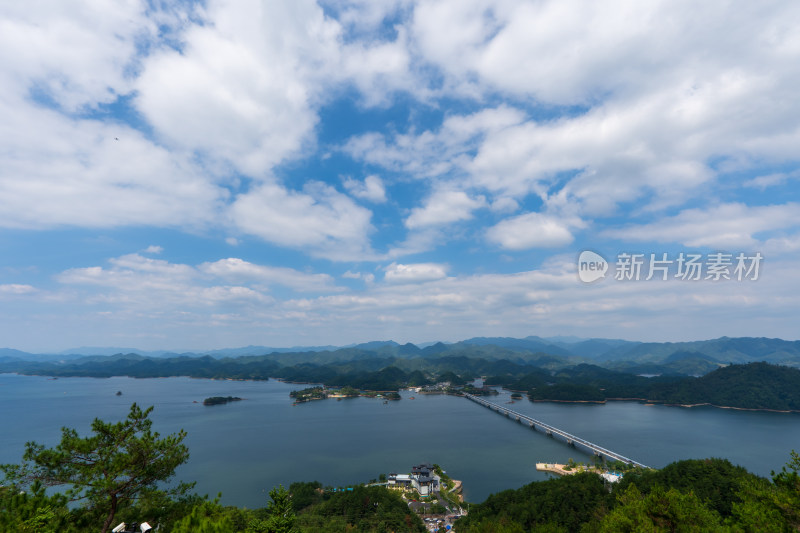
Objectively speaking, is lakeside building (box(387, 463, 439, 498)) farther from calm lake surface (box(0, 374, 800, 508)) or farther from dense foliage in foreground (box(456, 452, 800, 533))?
dense foliage in foreground (box(456, 452, 800, 533))

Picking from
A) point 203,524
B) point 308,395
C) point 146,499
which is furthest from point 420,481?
point 308,395

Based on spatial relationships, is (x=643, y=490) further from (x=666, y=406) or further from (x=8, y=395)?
(x=8, y=395)

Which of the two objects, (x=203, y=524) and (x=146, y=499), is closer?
(x=203, y=524)

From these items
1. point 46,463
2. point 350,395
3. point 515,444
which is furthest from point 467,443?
point 350,395

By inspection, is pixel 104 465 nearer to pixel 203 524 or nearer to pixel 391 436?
pixel 203 524

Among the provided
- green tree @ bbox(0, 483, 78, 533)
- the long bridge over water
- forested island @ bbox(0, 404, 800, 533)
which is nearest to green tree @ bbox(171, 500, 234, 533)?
forested island @ bbox(0, 404, 800, 533)

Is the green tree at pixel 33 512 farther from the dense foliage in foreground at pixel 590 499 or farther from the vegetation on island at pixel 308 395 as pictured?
the vegetation on island at pixel 308 395
